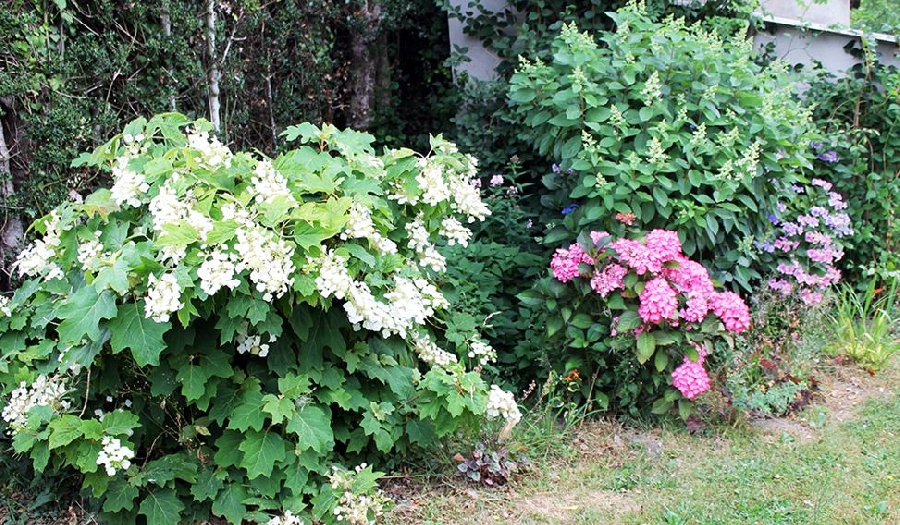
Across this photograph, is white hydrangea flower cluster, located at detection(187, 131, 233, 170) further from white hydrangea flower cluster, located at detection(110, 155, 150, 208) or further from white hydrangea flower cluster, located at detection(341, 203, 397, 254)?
white hydrangea flower cluster, located at detection(341, 203, 397, 254)

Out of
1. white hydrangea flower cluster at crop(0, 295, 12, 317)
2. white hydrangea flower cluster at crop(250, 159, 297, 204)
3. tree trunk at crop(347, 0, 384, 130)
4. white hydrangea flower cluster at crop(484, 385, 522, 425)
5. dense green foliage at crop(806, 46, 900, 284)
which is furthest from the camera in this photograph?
tree trunk at crop(347, 0, 384, 130)

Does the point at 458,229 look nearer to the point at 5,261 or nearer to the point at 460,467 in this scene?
the point at 460,467

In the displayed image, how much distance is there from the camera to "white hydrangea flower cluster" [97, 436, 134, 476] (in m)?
2.85

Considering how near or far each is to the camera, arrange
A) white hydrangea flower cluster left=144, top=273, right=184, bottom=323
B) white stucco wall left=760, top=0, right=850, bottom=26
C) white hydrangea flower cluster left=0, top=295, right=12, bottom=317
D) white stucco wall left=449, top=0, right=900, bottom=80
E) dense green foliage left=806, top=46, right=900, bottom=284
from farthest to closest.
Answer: white stucco wall left=760, top=0, right=850, bottom=26 → white stucco wall left=449, top=0, right=900, bottom=80 → dense green foliage left=806, top=46, right=900, bottom=284 → white hydrangea flower cluster left=0, top=295, right=12, bottom=317 → white hydrangea flower cluster left=144, top=273, right=184, bottom=323

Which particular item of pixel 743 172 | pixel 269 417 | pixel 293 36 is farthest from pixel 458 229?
pixel 293 36

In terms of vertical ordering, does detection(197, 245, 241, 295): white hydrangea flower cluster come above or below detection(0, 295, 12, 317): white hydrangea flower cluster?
above

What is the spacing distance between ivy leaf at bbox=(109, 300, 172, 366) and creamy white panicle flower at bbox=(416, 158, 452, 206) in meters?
1.23

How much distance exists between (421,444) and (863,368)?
2946 mm

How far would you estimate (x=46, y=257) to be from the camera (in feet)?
10.3

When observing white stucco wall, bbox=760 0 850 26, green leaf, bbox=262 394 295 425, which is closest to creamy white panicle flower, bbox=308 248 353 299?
green leaf, bbox=262 394 295 425

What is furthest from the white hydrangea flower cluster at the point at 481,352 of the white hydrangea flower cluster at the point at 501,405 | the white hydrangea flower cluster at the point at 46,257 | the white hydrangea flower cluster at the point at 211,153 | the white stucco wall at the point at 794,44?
the white stucco wall at the point at 794,44

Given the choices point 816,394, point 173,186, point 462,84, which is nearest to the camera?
point 173,186

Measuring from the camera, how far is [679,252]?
4.14m

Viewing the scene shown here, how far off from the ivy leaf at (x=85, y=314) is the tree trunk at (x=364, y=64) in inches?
159
